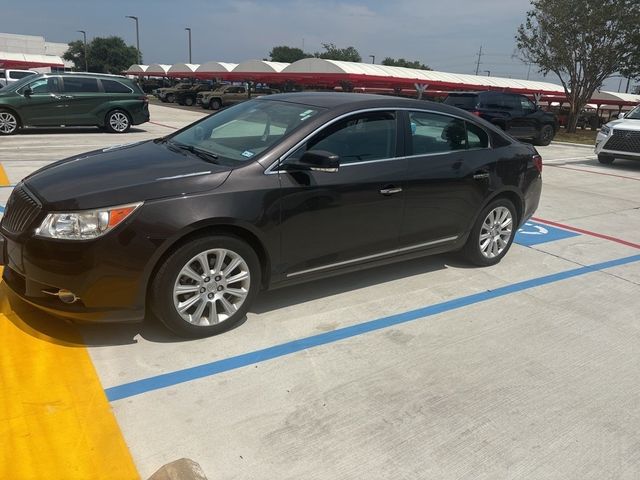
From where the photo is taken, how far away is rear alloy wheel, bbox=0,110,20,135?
13.1 metres

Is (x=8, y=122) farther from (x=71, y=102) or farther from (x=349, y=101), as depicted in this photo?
(x=349, y=101)

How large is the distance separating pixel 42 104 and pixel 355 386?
44.6 ft

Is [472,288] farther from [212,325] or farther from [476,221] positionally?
[212,325]

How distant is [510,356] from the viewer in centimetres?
352

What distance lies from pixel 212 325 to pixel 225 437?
1.02m

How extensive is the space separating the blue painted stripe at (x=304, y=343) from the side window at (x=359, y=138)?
1.28 m

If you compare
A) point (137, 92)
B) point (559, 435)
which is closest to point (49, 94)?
point (137, 92)

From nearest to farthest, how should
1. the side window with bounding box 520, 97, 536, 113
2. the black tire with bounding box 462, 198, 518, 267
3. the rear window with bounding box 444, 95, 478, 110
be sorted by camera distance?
the black tire with bounding box 462, 198, 518, 267 → the rear window with bounding box 444, 95, 478, 110 → the side window with bounding box 520, 97, 536, 113

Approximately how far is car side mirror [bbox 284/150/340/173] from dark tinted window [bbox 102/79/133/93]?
502 inches

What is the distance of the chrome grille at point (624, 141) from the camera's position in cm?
1220

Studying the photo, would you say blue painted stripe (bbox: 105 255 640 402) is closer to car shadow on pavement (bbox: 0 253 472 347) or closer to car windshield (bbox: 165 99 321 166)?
car shadow on pavement (bbox: 0 253 472 347)

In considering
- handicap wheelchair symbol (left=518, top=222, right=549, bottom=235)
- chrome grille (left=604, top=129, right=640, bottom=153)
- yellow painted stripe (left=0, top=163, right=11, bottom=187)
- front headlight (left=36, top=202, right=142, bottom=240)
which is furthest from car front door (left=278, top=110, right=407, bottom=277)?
chrome grille (left=604, top=129, right=640, bottom=153)

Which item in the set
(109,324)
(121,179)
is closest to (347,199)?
(121,179)

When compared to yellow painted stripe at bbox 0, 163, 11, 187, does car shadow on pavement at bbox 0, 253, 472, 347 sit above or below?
below
